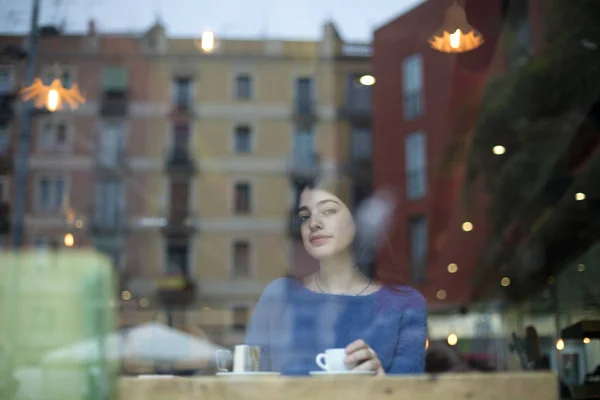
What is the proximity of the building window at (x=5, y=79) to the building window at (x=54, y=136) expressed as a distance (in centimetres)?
14

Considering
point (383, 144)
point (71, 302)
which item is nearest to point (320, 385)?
point (71, 302)

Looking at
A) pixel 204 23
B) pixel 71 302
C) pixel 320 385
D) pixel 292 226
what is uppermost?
pixel 204 23

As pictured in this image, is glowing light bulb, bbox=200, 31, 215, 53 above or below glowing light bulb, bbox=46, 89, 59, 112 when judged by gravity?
above

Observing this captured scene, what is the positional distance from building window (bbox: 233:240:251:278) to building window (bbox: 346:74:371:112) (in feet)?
1.98

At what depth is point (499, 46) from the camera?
273cm

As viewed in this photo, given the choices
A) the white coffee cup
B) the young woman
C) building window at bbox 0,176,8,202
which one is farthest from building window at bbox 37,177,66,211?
the white coffee cup

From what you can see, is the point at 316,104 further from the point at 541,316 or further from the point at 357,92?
the point at 541,316

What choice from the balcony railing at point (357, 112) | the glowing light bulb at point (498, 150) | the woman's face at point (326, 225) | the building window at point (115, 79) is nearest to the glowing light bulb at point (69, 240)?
the building window at point (115, 79)

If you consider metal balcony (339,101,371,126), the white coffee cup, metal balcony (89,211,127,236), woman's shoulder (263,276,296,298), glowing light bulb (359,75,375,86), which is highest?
glowing light bulb (359,75,375,86)

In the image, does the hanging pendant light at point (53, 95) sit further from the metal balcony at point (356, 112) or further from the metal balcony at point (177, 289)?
the metal balcony at point (356, 112)

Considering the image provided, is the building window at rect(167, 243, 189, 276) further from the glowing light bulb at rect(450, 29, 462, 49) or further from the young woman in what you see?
the glowing light bulb at rect(450, 29, 462, 49)

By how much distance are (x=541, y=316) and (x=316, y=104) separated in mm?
1175

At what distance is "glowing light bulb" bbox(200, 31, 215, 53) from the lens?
2.14 metres

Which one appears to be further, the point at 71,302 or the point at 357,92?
the point at 357,92
